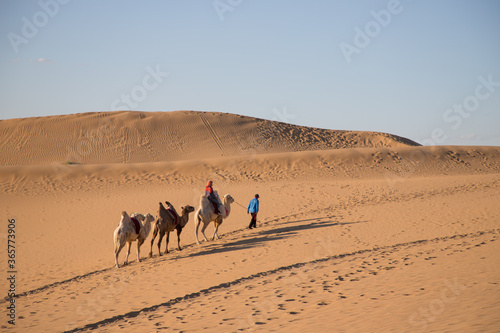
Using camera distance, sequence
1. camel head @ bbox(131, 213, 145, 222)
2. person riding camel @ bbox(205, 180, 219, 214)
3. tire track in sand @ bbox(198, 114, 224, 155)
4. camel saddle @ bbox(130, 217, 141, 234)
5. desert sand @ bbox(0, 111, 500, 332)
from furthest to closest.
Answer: tire track in sand @ bbox(198, 114, 224, 155) < person riding camel @ bbox(205, 180, 219, 214) < camel head @ bbox(131, 213, 145, 222) < camel saddle @ bbox(130, 217, 141, 234) < desert sand @ bbox(0, 111, 500, 332)

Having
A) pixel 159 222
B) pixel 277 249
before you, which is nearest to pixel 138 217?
pixel 159 222

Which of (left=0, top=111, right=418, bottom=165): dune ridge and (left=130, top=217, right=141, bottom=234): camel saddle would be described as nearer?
(left=130, top=217, right=141, bottom=234): camel saddle

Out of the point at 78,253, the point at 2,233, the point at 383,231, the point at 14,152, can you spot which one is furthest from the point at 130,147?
the point at 383,231

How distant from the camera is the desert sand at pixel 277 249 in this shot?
7355mm

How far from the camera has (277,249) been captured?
509 inches

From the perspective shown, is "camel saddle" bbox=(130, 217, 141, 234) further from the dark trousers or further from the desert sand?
the dark trousers

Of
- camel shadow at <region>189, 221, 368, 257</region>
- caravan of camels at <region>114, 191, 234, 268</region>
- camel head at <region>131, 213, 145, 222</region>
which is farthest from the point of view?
camel shadow at <region>189, 221, 368, 257</region>

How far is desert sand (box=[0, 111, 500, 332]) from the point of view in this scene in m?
7.36

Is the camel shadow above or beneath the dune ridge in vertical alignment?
beneath

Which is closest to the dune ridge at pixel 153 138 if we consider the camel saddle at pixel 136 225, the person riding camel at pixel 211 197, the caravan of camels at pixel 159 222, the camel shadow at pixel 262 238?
the camel shadow at pixel 262 238

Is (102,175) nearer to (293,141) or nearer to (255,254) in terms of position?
(255,254)

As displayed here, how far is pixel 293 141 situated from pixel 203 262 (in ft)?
155

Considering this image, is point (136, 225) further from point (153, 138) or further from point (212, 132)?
point (212, 132)

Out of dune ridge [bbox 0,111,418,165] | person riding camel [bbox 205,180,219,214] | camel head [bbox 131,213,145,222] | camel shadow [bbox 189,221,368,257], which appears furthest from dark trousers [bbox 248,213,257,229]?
dune ridge [bbox 0,111,418,165]
